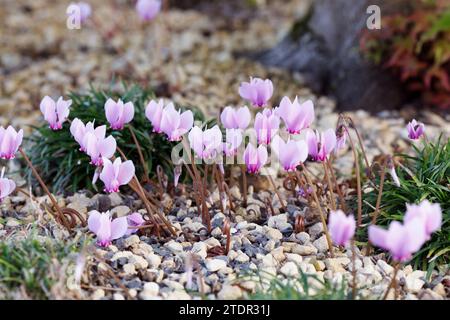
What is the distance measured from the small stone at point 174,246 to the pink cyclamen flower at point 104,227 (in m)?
0.34

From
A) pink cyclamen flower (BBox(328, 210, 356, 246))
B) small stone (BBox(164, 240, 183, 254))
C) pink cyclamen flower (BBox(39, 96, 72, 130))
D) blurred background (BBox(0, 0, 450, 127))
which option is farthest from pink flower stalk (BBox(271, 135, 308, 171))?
blurred background (BBox(0, 0, 450, 127))

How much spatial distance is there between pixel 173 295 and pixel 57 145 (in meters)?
1.40

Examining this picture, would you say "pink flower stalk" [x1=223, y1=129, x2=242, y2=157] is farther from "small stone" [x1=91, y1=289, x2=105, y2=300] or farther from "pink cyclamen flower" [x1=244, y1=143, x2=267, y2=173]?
"small stone" [x1=91, y1=289, x2=105, y2=300]

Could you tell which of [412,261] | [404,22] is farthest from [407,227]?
[404,22]

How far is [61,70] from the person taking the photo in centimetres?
557

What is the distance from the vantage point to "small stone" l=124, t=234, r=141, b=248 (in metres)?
3.05

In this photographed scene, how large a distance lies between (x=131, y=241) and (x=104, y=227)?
388 millimetres

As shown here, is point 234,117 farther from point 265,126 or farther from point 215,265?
point 215,265

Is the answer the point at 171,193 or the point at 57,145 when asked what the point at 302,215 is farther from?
the point at 57,145

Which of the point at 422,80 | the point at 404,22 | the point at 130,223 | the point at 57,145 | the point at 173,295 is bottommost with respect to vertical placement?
the point at 173,295

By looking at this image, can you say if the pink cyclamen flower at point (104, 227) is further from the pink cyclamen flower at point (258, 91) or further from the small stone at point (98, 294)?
the pink cyclamen flower at point (258, 91)

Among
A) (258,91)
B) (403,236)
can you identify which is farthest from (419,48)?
(403,236)

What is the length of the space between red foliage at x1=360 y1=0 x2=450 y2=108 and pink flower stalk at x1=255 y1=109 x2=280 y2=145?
79.6 inches

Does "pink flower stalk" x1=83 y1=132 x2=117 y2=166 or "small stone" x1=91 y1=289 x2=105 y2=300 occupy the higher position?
"pink flower stalk" x1=83 y1=132 x2=117 y2=166
